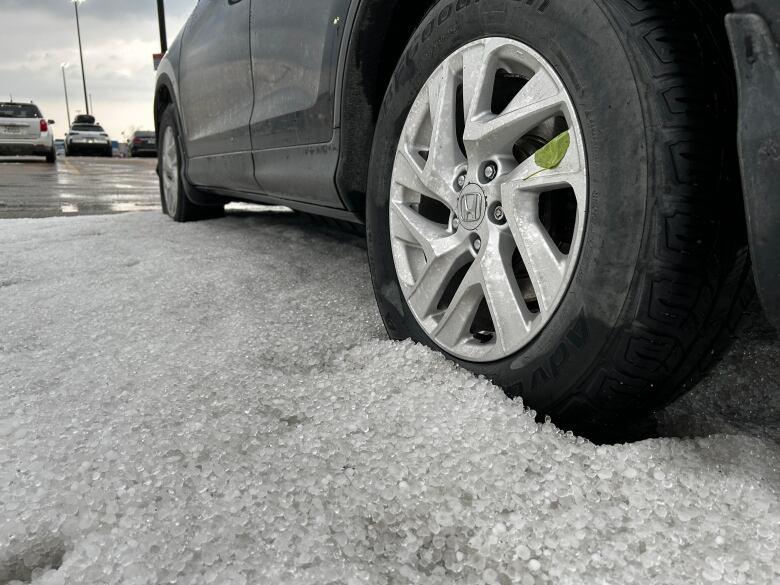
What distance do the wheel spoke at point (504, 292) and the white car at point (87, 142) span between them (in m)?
26.6

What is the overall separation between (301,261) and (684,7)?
1875 millimetres

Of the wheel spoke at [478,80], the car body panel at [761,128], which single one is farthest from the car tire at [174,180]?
the car body panel at [761,128]

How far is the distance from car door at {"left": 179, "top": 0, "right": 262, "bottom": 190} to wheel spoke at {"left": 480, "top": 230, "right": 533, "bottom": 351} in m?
1.57

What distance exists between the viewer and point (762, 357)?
137 centimetres

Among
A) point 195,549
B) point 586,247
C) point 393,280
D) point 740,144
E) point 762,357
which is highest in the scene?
point 740,144

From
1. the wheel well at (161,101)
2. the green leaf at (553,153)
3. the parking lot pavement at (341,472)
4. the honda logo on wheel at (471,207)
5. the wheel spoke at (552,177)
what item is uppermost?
the wheel well at (161,101)

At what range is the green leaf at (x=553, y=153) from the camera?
1.08m

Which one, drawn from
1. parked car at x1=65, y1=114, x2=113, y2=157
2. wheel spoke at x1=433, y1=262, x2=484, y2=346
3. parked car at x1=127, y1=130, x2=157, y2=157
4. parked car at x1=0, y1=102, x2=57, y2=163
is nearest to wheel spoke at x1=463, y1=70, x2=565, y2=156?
wheel spoke at x1=433, y1=262, x2=484, y2=346

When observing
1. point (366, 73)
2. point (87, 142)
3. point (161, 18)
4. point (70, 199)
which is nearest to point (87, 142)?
point (87, 142)

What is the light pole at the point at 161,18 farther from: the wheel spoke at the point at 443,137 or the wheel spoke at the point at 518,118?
the wheel spoke at the point at 518,118

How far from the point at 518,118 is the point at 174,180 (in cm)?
330

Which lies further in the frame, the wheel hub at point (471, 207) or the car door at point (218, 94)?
the car door at point (218, 94)

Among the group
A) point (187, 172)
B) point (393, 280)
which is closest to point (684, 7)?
point (393, 280)

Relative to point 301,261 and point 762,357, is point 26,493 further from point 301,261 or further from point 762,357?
point 301,261
